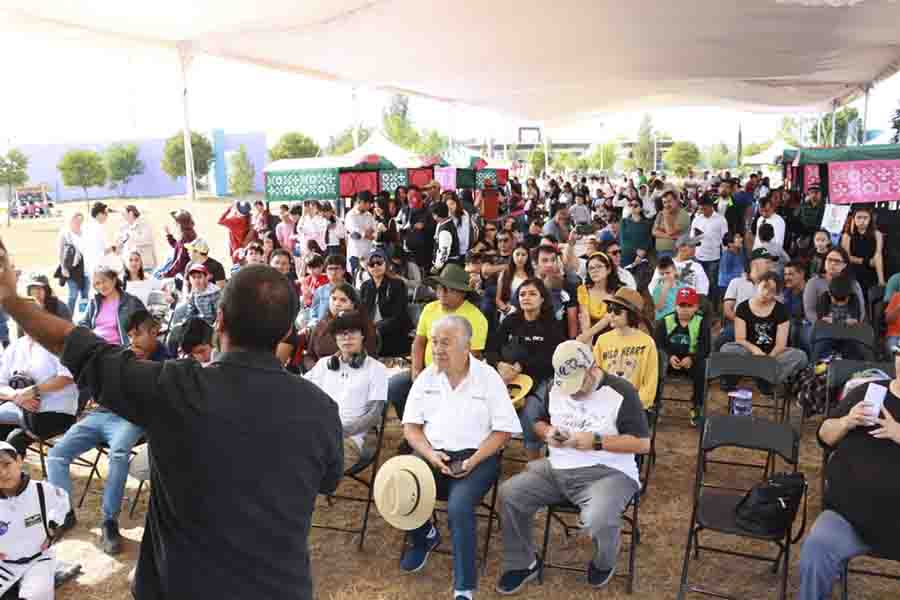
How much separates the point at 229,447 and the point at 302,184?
35.4 ft

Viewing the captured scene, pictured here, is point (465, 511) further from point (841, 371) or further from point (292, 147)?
point (292, 147)

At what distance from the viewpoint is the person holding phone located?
307cm

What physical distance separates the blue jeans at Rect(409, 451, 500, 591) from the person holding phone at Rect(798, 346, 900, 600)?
1434 mm

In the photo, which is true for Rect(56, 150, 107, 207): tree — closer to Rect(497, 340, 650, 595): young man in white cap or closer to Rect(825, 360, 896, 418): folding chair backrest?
Rect(497, 340, 650, 595): young man in white cap

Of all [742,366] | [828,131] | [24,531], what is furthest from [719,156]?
[24,531]

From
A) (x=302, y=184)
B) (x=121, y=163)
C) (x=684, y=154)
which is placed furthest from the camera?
(x=684, y=154)

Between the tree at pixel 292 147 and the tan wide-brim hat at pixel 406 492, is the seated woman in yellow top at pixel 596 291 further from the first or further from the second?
the tree at pixel 292 147

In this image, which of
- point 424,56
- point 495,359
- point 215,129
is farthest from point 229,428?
point 215,129

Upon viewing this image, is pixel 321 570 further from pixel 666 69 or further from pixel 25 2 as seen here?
pixel 666 69

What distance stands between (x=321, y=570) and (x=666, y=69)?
673 inches

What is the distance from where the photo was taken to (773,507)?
3273mm

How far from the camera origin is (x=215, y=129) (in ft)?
164

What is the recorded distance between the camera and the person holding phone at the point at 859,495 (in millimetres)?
3068

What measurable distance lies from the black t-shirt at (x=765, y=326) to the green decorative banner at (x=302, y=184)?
7594 millimetres
